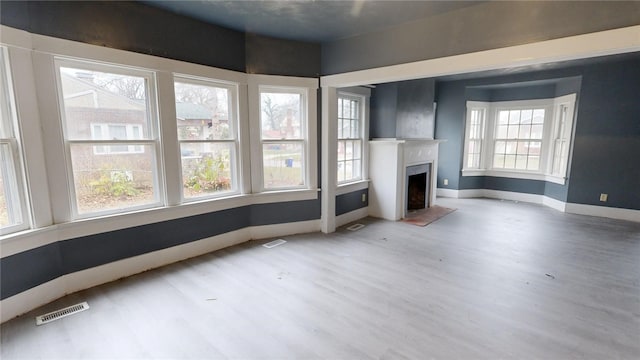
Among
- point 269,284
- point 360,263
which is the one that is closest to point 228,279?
point 269,284

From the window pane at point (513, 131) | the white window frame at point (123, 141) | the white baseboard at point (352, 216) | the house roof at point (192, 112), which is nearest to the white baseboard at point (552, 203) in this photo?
the window pane at point (513, 131)

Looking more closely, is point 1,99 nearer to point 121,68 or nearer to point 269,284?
Answer: point 121,68

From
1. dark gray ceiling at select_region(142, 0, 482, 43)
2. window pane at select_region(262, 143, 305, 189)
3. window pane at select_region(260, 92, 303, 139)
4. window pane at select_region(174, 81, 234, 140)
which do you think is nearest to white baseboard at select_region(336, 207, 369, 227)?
window pane at select_region(262, 143, 305, 189)

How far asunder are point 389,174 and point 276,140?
212cm

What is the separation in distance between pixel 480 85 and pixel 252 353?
662cm

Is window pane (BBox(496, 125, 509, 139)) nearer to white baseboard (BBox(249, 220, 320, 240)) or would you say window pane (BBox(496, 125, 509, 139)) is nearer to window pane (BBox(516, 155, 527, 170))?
window pane (BBox(516, 155, 527, 170))

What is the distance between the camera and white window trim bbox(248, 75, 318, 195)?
154 inches

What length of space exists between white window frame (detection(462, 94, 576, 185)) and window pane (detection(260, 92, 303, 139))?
450 cm

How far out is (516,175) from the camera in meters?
6.78

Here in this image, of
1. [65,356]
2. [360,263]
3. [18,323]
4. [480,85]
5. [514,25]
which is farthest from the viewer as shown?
[480,85]

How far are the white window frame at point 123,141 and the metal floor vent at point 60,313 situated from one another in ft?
2.55

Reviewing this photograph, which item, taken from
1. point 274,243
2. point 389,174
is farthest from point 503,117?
point 274,243

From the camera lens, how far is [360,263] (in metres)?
3.45

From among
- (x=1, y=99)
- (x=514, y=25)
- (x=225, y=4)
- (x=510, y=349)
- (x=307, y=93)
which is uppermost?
(x=225, y=4)
